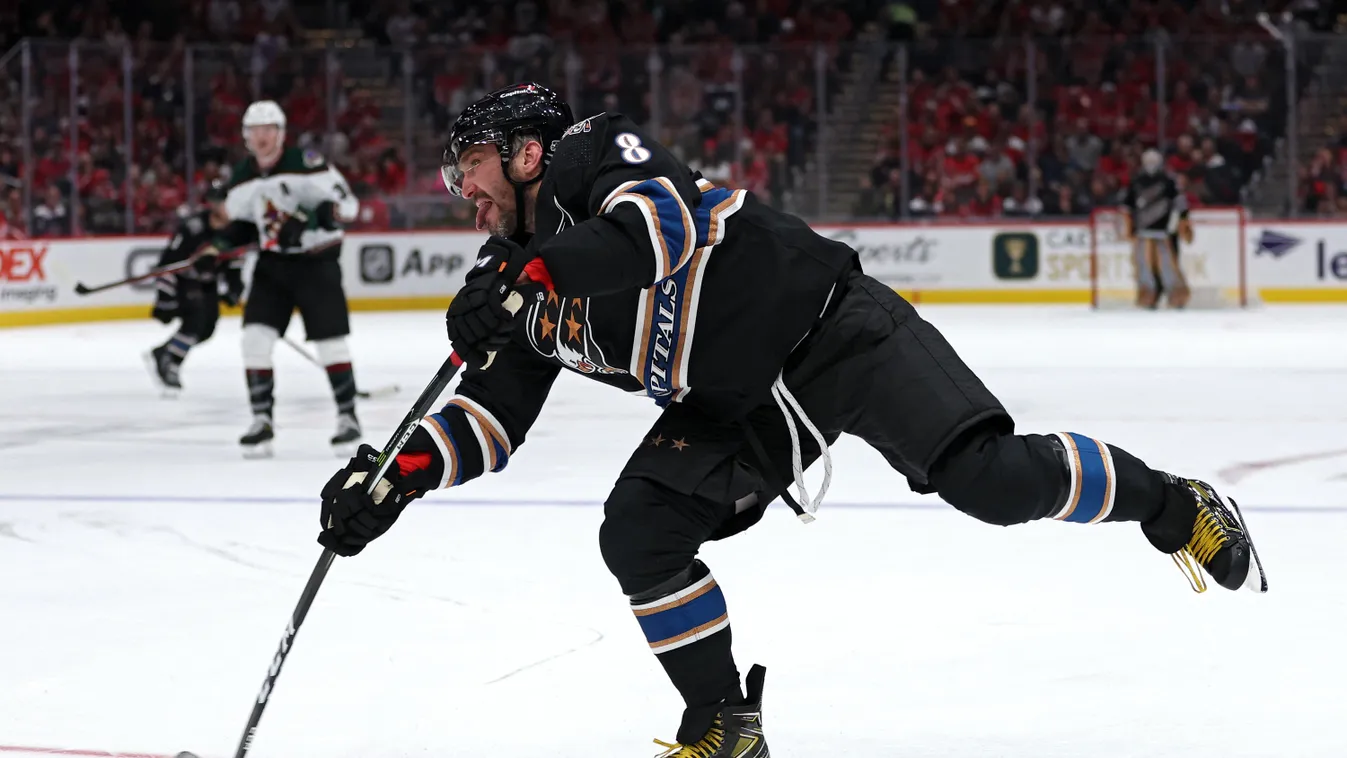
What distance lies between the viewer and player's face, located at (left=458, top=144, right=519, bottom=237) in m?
2.27

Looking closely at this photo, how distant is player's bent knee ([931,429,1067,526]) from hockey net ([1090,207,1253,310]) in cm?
1098

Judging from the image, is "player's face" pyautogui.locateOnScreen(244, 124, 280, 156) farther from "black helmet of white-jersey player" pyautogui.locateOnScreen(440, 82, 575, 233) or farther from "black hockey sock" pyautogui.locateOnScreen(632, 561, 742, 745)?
"black hockey sock" pyautogui.locateOnScreen(632, 561, 742, 745)

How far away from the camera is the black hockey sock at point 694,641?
2.26 metres

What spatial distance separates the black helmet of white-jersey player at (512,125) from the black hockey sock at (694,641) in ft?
1.77

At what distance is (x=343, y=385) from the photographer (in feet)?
20.2

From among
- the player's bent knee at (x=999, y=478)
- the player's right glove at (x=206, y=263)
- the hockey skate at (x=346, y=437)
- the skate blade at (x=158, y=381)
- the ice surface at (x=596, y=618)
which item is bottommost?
the skate blade at (x=158, y=381)

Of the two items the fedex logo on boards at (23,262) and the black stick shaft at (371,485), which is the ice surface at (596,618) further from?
the fedex logo on boards at (23,262)

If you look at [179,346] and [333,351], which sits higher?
[333,351]

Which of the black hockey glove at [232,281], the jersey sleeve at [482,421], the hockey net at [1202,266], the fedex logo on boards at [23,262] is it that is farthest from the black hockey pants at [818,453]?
the hockey net at [1202,266]

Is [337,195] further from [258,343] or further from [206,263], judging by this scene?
[206,263]

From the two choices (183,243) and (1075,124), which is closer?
(183,243)

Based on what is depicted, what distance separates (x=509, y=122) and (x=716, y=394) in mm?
457

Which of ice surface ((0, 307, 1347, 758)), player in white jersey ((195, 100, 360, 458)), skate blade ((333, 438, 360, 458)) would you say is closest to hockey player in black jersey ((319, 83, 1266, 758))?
ice surface ((0, 307, 1347, 758))

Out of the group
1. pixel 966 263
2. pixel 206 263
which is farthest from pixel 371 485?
pixel 966 263
